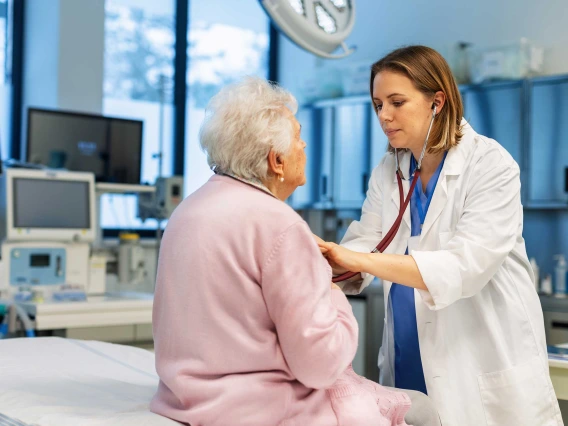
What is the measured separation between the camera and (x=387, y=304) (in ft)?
5.98

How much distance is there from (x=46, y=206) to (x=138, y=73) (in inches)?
93.5

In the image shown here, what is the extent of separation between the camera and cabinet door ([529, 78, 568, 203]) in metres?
4.27

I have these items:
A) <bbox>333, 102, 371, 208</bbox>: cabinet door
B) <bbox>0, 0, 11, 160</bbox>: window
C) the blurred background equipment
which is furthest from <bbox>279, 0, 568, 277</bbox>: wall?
<bbox>0, 0, 11, 160</bbox>: window

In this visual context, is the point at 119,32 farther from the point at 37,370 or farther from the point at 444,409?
the point at 444,409

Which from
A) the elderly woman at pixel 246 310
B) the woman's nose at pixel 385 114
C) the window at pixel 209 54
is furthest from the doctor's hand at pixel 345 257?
the window at pixel 209 54

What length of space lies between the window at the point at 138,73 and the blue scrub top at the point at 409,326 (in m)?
3.42

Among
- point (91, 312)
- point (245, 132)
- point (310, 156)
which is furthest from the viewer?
point (310, 156)

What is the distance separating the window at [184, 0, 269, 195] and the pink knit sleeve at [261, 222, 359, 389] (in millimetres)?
4376

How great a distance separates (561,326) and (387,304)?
267 centimetres

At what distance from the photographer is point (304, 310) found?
122cm

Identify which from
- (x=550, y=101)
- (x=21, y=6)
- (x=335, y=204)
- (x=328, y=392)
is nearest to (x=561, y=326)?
(x=550, y=101)

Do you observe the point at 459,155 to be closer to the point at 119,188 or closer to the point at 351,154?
the point at 119,188

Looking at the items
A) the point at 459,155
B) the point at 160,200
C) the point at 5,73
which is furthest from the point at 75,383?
the point at 5,73

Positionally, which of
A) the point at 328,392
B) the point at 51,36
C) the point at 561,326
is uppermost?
the point at 51,36
